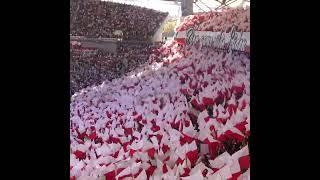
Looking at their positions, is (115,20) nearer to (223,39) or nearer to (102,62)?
(102,62)

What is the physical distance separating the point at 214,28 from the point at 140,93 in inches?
46.6

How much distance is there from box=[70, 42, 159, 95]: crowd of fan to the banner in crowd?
1.06m

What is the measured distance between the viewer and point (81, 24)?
19.8 ft

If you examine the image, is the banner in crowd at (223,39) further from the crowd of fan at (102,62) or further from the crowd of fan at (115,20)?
the crowd of fan at (115,20)

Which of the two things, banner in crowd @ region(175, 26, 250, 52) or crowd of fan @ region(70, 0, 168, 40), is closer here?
banner in crowd @ region(175, 26, 250, 52)

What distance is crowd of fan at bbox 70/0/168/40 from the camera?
6051 millimetres

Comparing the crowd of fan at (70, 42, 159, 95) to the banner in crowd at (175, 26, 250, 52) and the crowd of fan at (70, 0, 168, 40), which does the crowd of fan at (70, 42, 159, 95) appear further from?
the banner in crowd at (175, 26, 250, 52)

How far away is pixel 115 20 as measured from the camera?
23.2 ft

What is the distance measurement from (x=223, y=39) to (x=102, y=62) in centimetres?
218

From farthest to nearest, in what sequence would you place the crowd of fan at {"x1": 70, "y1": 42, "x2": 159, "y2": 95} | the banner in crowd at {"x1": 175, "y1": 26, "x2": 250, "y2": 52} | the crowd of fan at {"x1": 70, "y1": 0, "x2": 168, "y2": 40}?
the crowd of fan at {"x1": 70, "y1": 0, "x2": 168, "y2": 40} < the crowd of fan at {"x1": 70, "y1": 42, "x2": 159, "y2": 95} < the banner in crowd at {"x1": 175, "y1": 26, "x2": 250, "y2": 52}

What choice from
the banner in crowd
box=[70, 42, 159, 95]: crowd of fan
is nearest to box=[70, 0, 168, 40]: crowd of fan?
box=[70, 42, 159, 95]: crowd of fan

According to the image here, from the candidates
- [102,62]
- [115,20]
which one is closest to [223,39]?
[102,62]

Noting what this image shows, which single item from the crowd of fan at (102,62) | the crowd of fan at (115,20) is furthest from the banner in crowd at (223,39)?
the crowd of fan at (115,20)
